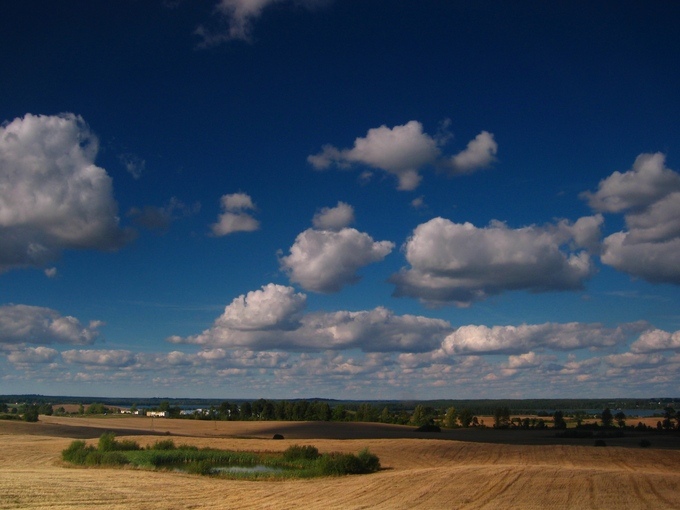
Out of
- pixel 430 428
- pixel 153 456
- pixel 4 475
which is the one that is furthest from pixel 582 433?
pixel 4 475

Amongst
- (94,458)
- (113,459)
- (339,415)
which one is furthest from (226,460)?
(339,415)

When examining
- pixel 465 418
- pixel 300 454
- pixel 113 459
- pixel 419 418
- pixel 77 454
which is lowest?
pixel 419 418

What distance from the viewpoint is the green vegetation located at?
149ft

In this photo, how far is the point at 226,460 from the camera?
2233 inches

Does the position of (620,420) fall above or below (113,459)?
below

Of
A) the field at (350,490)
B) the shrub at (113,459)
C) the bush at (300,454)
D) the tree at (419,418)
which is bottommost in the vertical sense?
the tree at (419,418)

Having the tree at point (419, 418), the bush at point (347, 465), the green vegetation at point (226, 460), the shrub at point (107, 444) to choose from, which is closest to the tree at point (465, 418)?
the tree at point (419, 418)

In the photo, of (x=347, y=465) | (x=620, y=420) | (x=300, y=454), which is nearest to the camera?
(x=347, y=465)

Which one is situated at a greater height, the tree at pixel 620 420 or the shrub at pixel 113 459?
the shrub at pixel 113 459

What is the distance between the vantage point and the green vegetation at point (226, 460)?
45531mm

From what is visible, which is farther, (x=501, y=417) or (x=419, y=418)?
(x=419, y=418)

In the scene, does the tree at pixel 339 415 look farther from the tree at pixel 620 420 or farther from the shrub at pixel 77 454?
the shrub at pixel 77 454

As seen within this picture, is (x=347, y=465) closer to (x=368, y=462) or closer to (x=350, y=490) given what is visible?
(x=368, y=462)

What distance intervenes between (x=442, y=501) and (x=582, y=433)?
84.2 m
